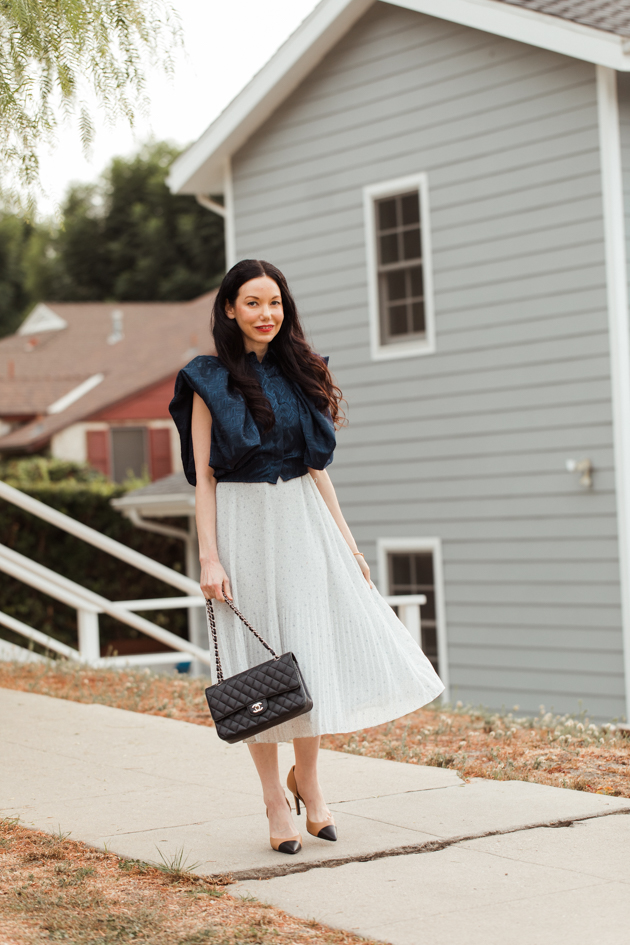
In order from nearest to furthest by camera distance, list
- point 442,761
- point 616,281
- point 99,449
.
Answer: point 442,761 → point 616,281 → point 99,449

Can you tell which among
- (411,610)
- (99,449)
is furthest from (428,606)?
(99,449)

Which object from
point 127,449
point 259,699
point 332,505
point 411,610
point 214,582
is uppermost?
point 127,449

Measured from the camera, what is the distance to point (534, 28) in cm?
1007

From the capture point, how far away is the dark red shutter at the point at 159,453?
2761cm

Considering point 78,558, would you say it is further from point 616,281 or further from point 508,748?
point 508,748

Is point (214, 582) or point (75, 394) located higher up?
point (75, 394)

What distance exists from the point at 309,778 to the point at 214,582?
0.77 m

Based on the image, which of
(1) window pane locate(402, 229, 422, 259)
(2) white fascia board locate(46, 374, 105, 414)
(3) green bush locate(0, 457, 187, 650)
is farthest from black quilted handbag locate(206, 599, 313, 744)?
(2) white fascia board locate(46, 374, 105, 414)

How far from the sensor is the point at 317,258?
1221cm

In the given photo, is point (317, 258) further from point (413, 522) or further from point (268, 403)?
point (268, 403)

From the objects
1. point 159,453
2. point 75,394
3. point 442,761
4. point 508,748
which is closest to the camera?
point 442,761

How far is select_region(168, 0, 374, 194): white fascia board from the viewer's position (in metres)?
11.6

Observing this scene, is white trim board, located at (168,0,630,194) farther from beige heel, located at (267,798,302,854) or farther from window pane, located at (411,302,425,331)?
beige heel, located at (267,798,302,854)

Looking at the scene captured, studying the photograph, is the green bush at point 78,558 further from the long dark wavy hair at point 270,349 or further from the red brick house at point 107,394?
the long dark wavy hair at point 270,349
